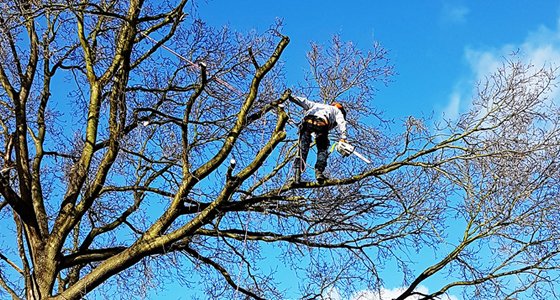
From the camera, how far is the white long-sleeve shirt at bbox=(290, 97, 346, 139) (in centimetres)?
702

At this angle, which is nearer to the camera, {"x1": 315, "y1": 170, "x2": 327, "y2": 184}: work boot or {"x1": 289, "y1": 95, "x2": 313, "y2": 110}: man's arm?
{"x1": 315, "y1": 170, "x2": 327, "y2": 184}: work boot

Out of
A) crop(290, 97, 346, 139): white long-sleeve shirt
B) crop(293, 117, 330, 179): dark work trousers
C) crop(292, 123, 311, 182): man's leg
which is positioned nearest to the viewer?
crop(292, 123, 311, 182): man's leg

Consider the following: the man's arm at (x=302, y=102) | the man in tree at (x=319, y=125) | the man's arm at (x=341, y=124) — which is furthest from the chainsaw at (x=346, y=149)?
the man's arm at (x=302, y=102)

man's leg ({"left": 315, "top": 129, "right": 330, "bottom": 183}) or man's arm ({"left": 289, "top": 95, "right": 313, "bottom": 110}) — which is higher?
man's arm ({"left": 289, "top": 95, "right": 313, "bottom": 110})

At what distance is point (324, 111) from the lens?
23.1 ft

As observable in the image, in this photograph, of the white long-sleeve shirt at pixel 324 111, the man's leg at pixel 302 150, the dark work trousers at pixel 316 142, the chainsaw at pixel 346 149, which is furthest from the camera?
the white long-sleeve shirt at pixel 324 111

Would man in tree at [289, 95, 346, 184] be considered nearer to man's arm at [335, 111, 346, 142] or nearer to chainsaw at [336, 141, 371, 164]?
man's arm at [335, 111, 346, 142]

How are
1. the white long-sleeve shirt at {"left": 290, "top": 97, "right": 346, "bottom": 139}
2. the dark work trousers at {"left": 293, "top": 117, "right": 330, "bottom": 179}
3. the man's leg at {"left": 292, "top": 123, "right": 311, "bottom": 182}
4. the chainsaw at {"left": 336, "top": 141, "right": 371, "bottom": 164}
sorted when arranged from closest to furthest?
the chainsaw at {"left": 336, "top": 141, "right": 371, "bottom": 164} < the man's leg at {"left": 292, "top": 123, "right": 311, "bottom": 182} < the dark work trousers at {"left": 293, "top": 117, "right": 330, "bottom": 179} < the white long-sleeve shirt at {"left": 290, "top": 97, "right": 346, "bottom": 139}

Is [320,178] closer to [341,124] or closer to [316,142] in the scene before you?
[316,142]

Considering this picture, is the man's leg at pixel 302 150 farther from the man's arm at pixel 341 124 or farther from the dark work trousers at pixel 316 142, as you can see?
the man's arm at pixel 341 124

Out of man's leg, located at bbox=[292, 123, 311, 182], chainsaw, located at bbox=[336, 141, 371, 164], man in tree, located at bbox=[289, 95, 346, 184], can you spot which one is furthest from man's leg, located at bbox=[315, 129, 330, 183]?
chainsaw, located at bbox=[336, 141, 371, 164]

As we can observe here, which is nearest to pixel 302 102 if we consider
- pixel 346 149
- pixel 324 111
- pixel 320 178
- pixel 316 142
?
pixel 324 111

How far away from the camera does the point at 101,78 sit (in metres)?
8.37

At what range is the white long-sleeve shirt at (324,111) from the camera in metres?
7.02
